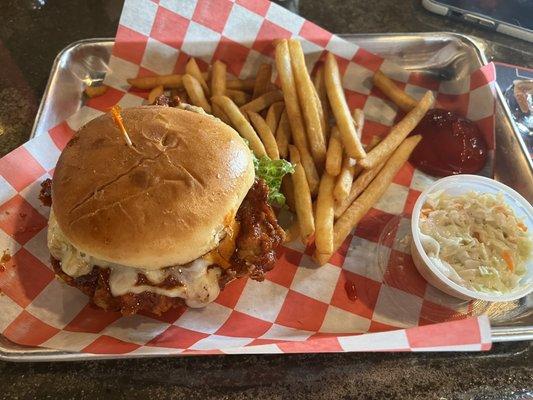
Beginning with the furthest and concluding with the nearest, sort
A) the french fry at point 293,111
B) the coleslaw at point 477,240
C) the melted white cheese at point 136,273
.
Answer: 1. the french fry at point 293,111
2. the coleslaw at point 477,240
3. the melted white cheese at point 136,273

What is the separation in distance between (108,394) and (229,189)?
1009mm

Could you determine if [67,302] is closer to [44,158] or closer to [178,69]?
[44,158]

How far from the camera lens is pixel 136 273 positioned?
197 centimetres

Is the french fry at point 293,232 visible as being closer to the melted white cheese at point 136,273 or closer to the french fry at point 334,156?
the french fry at point 334,156

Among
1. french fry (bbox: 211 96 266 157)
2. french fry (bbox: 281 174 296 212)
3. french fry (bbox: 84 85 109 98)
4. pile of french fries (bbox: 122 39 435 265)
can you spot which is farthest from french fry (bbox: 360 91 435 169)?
french fry (bbox: 84 85 109 98)

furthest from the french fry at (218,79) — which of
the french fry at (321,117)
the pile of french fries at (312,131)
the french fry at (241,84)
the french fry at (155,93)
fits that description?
the french fry at (321,117)

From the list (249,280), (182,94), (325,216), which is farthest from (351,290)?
(182,94)

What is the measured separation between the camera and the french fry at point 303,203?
2363 mm

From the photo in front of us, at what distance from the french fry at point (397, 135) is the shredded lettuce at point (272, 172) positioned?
0.43 m

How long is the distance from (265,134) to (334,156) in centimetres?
38

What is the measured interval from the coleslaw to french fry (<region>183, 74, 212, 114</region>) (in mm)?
1282

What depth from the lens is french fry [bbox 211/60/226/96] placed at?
2.79 metres

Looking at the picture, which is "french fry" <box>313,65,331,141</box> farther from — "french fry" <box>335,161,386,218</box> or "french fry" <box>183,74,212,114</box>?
"french fry" <box>183,74,212,114</box>

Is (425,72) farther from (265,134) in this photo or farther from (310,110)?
Result: (265,134)
